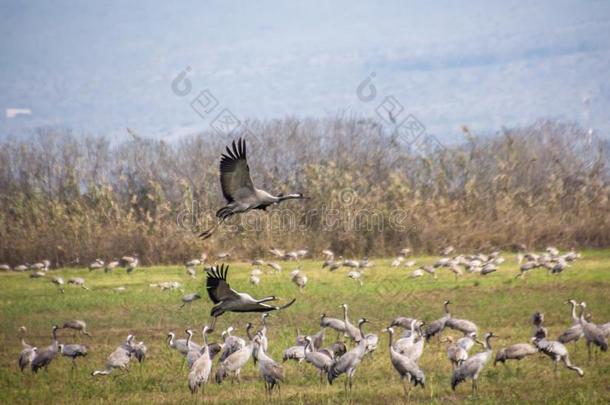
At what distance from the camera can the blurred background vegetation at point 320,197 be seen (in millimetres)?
29000

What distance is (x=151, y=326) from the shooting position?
722 inches

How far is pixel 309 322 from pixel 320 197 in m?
12.4

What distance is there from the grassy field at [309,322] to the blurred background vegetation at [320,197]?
1670mm

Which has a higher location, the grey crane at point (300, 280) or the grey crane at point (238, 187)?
the grey crane at point (238, 187)

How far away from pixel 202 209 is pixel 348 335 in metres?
15.2

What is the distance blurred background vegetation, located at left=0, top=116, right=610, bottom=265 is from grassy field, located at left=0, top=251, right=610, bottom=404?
1670 millimetres

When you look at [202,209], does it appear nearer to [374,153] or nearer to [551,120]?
[374,153]

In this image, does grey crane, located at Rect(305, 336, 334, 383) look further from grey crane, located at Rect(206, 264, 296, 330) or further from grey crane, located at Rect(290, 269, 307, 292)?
grey crane, located at Rect(290, 269, 307, 292)

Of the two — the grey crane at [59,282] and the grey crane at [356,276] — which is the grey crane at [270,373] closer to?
the grey crane at [356,276]

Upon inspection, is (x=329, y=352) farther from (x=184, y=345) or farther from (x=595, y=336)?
(x=595, y=336)

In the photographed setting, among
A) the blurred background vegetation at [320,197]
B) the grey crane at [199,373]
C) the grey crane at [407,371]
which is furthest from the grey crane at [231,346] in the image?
the blurred background vegetation at [320,197]

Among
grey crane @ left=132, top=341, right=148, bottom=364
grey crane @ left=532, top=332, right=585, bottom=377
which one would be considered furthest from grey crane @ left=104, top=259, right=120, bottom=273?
grey crane @ left=532, top=332, right=585, bottom=377

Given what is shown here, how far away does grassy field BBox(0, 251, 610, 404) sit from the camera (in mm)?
12344

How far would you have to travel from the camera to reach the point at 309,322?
18125 millimetres
